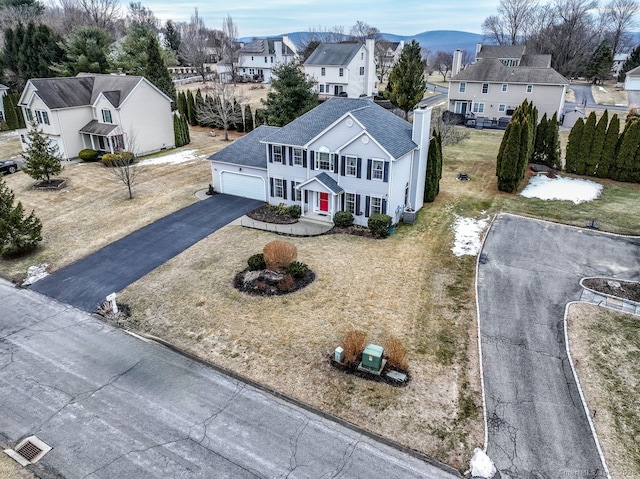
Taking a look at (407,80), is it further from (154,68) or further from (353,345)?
(353,345)

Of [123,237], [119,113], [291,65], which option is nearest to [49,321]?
[123,237]

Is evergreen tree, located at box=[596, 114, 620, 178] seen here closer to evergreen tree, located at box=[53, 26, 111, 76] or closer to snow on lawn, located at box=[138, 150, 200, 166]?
snow on lawn, located at box=[138, 150, 200, 166]

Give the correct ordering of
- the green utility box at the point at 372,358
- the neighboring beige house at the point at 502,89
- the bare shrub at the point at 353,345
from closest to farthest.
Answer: the green utility box at the point at 372,358 → the bare shrub at the point at 353,345 → the neighboring beige house at the point at 502,89

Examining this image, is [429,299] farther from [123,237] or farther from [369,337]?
[123,237]

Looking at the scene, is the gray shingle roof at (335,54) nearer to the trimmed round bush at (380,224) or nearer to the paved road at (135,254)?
the paved road at (135,254)

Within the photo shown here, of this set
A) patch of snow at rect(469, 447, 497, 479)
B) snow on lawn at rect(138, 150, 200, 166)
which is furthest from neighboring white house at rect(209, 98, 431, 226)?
patch of snow at rect(469, 447, 497, 479)

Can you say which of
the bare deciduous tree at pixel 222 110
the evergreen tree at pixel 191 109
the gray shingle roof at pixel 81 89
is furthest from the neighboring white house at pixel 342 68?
the gray shingle roof at pixel 81 89
